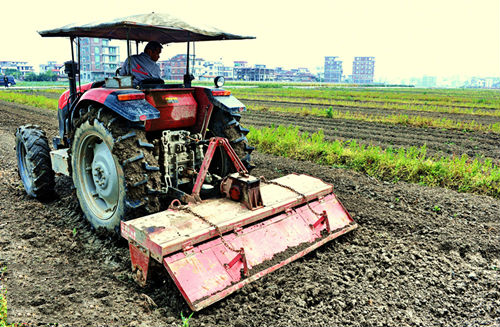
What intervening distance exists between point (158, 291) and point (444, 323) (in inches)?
82.9

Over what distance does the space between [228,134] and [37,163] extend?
97.0 inches

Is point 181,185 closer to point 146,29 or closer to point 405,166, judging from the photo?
point 146,29

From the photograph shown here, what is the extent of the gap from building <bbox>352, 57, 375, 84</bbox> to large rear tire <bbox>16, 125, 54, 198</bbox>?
152 meters

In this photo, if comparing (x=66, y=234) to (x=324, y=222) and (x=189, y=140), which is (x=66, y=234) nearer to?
(x=189, y=140)

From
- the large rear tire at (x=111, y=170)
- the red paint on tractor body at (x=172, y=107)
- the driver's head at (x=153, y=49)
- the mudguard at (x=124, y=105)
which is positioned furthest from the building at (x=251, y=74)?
the mudguard at (x=124, y=105)

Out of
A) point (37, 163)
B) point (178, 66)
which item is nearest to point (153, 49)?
point (178, 66)

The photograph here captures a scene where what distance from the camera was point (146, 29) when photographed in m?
4.04

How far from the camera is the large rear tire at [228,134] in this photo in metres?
4.15

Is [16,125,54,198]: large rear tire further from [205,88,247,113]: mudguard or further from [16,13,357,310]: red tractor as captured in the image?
[205,88,247,113]: mudguard

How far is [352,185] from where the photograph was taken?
215 inches

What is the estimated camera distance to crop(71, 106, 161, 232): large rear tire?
3.24 meters

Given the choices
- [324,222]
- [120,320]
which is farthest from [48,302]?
[324,222]

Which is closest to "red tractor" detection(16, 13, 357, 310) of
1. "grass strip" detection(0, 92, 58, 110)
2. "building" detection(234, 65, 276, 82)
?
"grass strip" detection(0, 92, 58, 110)

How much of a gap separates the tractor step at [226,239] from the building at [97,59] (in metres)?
2.27
